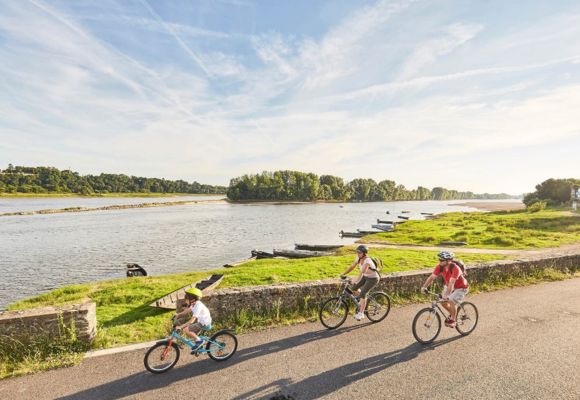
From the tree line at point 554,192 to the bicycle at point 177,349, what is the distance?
96818mm

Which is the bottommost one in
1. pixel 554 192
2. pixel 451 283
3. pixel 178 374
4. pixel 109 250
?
pixel 109 250

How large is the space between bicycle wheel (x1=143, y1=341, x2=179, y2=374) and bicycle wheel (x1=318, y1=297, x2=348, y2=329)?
421cm

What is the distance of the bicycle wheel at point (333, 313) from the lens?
9.19 metres

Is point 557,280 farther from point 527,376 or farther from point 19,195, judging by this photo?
point 19,195

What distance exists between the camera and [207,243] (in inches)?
1704

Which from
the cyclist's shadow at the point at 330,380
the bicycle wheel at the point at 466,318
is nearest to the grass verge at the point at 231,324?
the bicycle wheel at the point at 466,318

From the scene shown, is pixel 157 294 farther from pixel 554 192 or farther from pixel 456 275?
pixel 554 192

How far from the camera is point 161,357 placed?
23.1ft

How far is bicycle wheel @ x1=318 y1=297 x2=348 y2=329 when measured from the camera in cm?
919

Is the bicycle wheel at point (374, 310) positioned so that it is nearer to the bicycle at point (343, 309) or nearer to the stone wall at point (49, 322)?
the bicycle at point (343, 309)

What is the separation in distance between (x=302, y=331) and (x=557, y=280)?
13.7m

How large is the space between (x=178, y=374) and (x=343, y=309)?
493cm

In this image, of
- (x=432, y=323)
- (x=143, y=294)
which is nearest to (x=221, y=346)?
(x=432, y=323)

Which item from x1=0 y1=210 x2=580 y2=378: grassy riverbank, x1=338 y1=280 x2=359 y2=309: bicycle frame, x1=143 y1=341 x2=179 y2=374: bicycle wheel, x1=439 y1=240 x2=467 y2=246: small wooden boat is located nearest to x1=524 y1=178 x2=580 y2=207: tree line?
x1=0 y1=210 x2=580 y2=378: grassy riverbank
